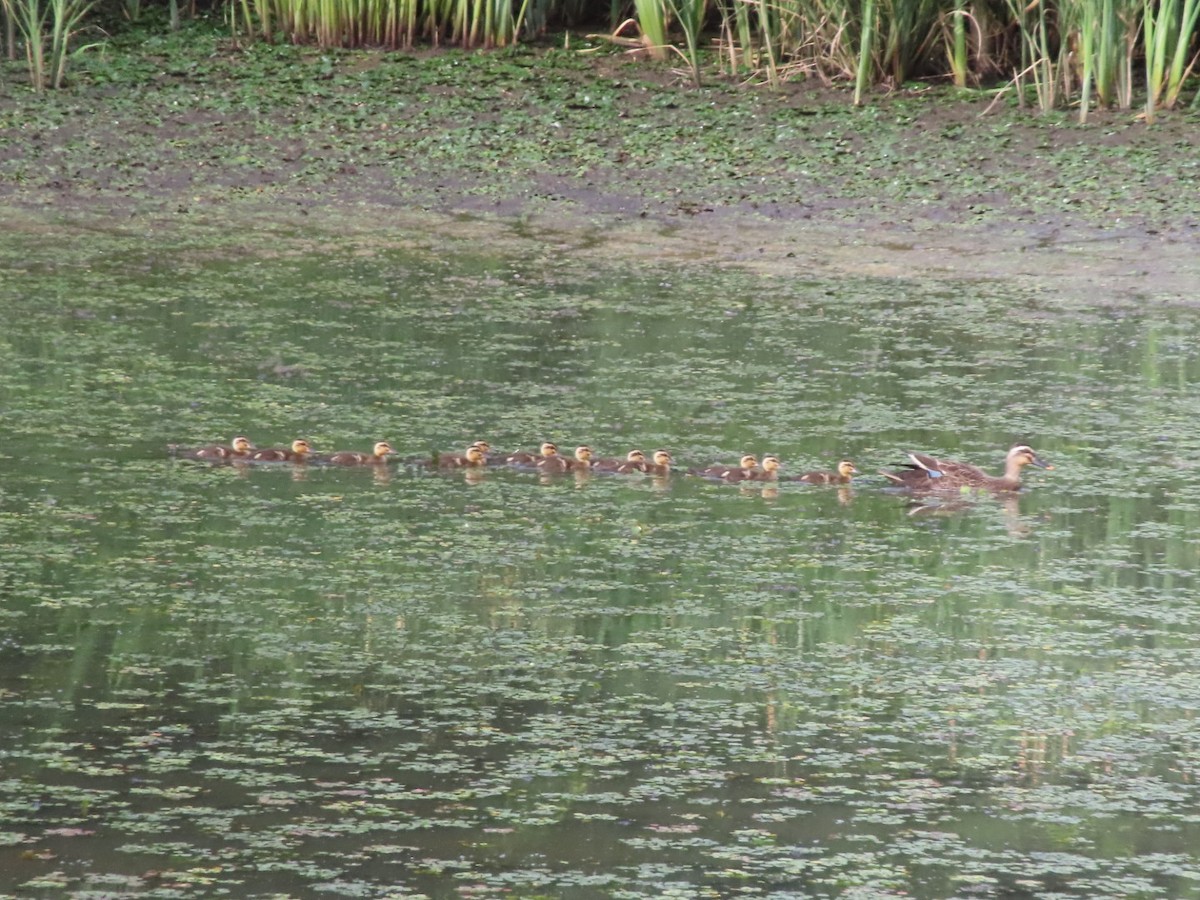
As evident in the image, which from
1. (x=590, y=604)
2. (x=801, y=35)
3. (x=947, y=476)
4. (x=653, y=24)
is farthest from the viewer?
(x=653, y=24)

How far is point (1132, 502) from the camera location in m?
7.41

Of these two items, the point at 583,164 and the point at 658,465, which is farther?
the point at 583,164

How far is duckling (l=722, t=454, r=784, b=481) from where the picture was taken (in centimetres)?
757

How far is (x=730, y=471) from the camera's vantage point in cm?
759

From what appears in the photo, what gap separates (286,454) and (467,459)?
615 mm

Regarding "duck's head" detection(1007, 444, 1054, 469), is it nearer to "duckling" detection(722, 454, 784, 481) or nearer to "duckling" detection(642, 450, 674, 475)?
"duckling" detection(722, 454, 784, 481)

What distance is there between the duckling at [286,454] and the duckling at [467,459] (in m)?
0.46

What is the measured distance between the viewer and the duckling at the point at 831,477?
7559 mm

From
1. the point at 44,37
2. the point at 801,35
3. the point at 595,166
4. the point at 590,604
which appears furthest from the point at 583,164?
the point at 590,604

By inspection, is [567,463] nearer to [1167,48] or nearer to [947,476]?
[947,476]

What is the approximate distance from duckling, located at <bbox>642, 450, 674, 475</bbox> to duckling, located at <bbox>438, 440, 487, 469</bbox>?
553 mm

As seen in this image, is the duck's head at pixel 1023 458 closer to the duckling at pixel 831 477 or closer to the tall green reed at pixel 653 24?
the duckling at pixel 831 477

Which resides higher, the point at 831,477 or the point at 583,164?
the point at 583,164

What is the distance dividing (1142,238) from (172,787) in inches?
317
